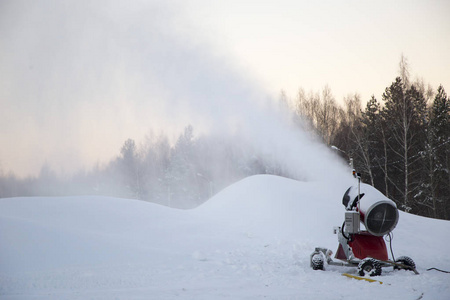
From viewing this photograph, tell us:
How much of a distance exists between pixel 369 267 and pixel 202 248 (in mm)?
4362

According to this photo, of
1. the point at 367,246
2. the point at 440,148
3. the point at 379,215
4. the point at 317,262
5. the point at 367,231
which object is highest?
the point at 440,148

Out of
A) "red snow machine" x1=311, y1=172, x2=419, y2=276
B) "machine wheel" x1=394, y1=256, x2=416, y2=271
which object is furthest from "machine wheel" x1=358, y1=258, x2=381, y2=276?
"machine wheel" x1=394, y1=256, x2=416, y2=271

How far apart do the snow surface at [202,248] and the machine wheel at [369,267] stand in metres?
0.26

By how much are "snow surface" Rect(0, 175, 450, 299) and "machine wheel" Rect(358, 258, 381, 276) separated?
0.84 feet

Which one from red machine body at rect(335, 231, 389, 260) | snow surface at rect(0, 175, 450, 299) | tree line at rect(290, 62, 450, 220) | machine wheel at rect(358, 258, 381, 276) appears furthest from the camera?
tree line at rect(290, 62, 450, 220)

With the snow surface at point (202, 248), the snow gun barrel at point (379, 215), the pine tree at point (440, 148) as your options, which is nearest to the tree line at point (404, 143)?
the pine tree at point (440, 148)

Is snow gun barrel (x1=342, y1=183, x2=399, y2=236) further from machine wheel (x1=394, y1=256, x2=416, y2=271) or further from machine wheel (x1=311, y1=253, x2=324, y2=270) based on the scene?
machine wheel (x1=311, y1=253, x2=324, y2=270)

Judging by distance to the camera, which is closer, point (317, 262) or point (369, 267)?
point (369, 267)

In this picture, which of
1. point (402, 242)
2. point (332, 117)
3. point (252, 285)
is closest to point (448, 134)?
point (332, 117)

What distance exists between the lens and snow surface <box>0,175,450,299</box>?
20.4 ft

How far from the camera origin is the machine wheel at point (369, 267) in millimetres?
7207

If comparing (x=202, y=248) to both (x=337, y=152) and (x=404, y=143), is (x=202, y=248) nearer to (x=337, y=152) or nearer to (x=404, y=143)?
(x=404, y=143)

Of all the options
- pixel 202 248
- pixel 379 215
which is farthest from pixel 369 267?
pixel 202 248

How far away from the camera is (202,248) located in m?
10.1
